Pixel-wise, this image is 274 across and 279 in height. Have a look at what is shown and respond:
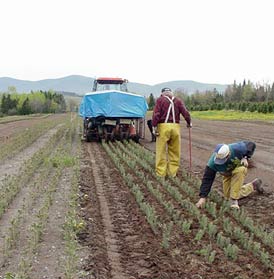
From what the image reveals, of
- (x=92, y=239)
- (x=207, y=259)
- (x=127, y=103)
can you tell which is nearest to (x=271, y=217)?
(x=207, y=259)

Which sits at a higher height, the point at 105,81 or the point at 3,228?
the point at 105,81

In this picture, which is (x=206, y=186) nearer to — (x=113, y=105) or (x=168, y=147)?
(x=168, y=147)

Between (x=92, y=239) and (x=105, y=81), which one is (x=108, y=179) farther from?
(x=105, y=81)

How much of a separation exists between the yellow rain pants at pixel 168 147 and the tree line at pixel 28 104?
63735 millimetres

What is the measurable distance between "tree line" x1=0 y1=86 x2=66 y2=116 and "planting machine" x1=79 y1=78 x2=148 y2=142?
2207 inches

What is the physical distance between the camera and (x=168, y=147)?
9211mm

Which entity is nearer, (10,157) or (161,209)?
(161,209)

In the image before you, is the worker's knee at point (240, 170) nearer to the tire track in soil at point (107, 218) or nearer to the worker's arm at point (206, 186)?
the worker's arm at point (206, 186)

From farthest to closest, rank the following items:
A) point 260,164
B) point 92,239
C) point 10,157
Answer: point 10,157, point 260,164, point 92,239

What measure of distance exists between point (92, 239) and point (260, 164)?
6.93 m

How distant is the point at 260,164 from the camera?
11.1m

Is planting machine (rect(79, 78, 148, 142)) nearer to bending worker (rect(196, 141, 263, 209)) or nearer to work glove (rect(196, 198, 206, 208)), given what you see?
bending worker (rect(196, 141, 263, 209))

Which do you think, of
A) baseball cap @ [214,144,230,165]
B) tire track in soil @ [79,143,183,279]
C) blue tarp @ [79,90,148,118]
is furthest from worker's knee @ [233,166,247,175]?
blue tarp @ [79,90,148,118]

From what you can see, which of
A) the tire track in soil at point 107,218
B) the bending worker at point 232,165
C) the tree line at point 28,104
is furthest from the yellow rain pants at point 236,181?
the tree line at point 28,104
